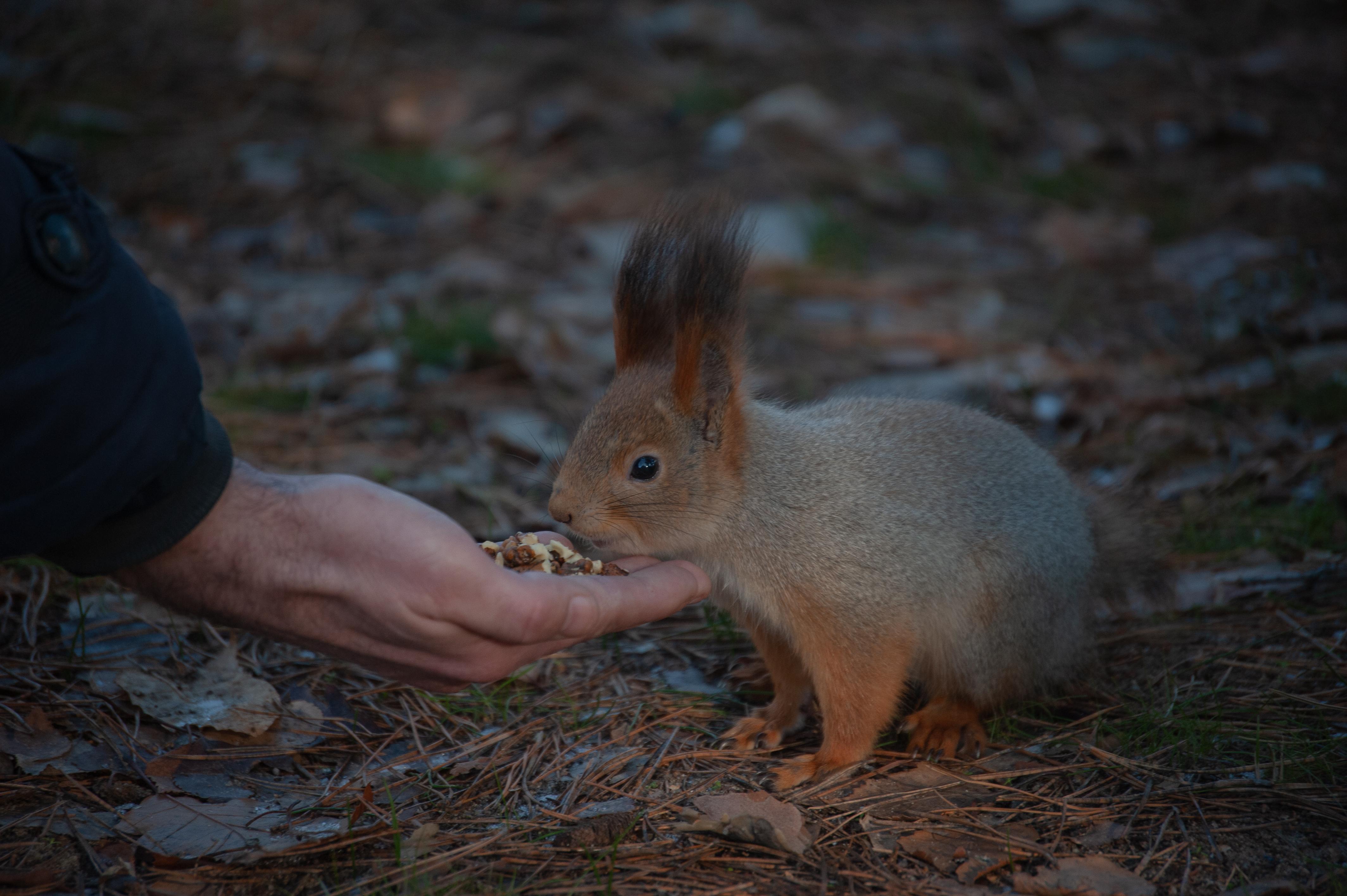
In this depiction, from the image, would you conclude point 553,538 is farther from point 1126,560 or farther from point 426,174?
point 426,174

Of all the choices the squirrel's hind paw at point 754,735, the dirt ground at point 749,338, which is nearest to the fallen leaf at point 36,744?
the dirt ground at point 749,338

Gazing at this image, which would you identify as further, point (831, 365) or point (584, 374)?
point (831, 365)

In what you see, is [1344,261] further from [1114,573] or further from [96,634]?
[96,634]

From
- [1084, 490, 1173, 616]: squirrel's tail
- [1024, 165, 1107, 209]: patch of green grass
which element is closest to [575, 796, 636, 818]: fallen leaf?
[1084, 490, 1173, 616]: squirrel's tail

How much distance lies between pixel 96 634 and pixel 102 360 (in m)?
1.33

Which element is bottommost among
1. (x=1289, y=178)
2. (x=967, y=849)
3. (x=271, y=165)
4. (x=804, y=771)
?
(x=804, y=771)

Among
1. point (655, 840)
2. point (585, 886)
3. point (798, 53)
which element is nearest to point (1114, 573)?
point (655, 840)

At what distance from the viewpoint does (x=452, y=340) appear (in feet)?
16.0

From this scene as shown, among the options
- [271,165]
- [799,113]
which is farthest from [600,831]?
[799,113]

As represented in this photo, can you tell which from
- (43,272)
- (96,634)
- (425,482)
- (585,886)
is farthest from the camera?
(425,482)

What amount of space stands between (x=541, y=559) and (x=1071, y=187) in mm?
5722

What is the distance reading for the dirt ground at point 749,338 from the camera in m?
2.28

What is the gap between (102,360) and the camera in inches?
74.5

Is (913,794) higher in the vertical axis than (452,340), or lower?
lower
